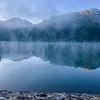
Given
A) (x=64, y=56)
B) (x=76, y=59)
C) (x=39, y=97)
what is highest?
(x=64, y=56)

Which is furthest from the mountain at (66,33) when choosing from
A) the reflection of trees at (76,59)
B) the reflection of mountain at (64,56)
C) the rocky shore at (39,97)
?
the rocky shore at (39,97)

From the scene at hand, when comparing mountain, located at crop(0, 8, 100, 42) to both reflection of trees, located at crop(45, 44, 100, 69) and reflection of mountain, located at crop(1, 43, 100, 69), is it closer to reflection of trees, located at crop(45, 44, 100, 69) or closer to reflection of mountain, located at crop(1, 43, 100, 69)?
reflection of mountain, located at crop(1, 43, 100, 69)

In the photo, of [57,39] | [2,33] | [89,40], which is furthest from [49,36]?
[2,33]

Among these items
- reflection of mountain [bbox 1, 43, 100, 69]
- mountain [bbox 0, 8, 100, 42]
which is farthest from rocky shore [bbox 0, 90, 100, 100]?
mountain [bbox 0, 8, 100, 42]

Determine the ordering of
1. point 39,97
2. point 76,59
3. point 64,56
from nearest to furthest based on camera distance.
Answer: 1. point 39,97
2. point 76,59
3. point 64,56

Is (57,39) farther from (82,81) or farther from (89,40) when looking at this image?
(82,81)

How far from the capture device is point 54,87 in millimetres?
6133

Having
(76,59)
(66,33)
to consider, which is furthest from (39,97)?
(66,33)

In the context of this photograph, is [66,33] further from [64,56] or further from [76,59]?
[76,59]

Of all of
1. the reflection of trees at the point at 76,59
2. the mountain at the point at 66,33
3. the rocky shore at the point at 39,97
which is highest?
the mountain at the point at 66,33

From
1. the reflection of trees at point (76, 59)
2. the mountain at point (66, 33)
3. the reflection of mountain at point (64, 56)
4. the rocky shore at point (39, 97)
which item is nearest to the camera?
the rocky shore at point (39, 97)

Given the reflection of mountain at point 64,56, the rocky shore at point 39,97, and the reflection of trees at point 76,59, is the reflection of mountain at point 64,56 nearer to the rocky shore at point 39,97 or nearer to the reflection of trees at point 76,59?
the reflection of trees at point 76,59

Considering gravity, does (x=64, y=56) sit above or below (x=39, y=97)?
above

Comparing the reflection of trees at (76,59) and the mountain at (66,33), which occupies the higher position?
the mountain at (66,33)
